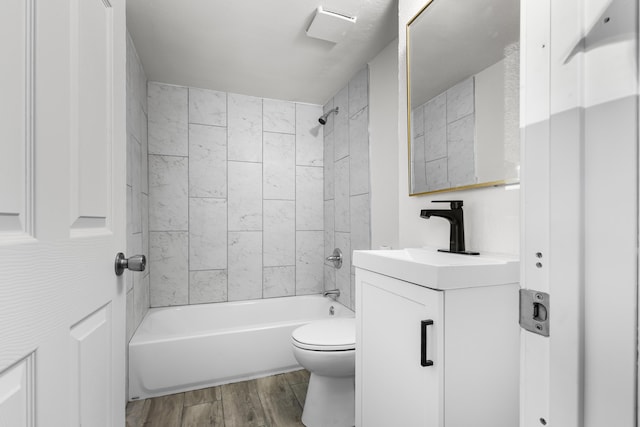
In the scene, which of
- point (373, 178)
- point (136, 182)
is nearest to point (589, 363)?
point (373, 178)

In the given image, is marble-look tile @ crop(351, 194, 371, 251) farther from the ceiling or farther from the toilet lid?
the ceiling

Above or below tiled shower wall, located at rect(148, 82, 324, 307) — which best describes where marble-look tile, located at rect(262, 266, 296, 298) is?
below

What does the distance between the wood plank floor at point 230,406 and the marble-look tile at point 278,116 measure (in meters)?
2.10

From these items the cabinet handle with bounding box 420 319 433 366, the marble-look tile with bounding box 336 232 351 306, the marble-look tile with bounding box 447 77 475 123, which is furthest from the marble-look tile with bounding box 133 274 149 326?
the marble-look tile with bounding box 447 77 475 123

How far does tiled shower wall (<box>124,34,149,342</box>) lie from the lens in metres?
1.90

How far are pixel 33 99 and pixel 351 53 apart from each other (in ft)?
6.53

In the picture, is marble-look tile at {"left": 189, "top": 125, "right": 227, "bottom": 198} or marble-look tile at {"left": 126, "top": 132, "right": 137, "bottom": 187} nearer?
marble-look tile at {"left": 126, "top": 132, "right": 137, "bottom": 187}

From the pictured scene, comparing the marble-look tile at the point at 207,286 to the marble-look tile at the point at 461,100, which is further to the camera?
the marble-look tile at the point at 207,286

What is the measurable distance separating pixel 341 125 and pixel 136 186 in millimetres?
1639

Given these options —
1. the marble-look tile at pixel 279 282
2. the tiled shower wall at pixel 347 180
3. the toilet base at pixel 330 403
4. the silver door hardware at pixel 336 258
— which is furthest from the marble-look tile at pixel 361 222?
the toilet base at pixel 330 403

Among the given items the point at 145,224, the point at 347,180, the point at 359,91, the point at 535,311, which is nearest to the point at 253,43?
the point at 359,91

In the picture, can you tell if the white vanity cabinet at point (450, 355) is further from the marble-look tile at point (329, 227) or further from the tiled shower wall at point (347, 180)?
the marble-look tile at point (329, 227)

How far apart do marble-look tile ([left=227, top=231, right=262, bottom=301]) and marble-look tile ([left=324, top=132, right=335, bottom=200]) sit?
745mm

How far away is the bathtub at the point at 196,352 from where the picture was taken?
1967 millimetres
